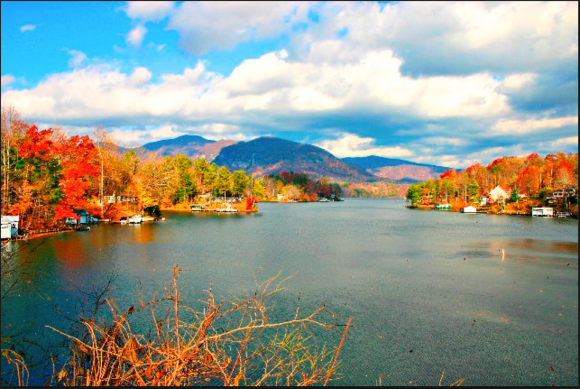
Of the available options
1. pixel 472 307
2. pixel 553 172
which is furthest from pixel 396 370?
pixel 553 172

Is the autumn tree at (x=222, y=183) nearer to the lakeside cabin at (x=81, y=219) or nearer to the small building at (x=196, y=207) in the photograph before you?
the small building at (x=196, y=207)

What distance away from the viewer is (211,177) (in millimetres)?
86625

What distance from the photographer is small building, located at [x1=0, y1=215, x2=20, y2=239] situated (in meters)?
29.0

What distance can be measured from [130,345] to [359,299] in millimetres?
13227

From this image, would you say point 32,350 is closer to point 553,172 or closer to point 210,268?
point 210,268

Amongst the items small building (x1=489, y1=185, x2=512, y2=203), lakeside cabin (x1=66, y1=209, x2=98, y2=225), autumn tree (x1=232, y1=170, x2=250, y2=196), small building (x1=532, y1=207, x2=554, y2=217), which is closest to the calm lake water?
lakeside cabin (x1=66, y1=209, x2=98, y2=225)

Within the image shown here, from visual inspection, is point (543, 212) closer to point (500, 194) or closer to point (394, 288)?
point (500, 194)

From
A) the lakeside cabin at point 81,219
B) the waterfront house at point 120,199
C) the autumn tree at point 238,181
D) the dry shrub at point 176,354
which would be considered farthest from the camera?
the autumn tree at point 238,181

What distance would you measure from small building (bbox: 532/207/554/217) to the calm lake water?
36.5m

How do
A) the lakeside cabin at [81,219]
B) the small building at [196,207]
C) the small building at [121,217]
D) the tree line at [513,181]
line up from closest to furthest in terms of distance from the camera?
the lakeside cabin at [81,219] < the small building at [121,217] < the tree line at [513,181] < the small building at [196,207]

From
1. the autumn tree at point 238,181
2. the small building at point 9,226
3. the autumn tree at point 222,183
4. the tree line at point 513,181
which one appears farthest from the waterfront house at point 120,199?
the tree line at point 513,181

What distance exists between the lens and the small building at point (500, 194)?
Answer: 281 ft

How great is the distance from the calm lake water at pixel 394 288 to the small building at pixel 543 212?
120 feet

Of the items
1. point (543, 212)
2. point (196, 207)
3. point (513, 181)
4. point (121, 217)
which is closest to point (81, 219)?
point (121, 217)
